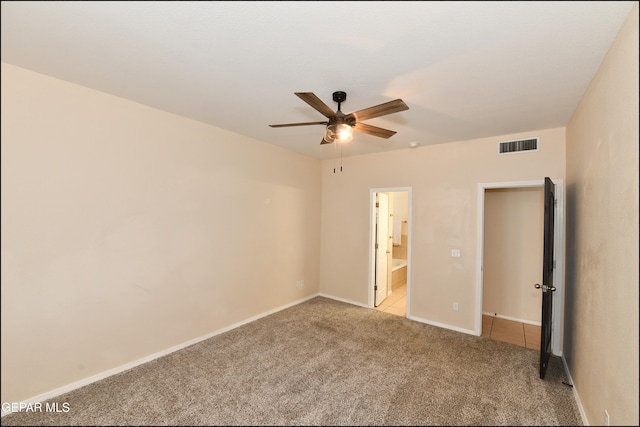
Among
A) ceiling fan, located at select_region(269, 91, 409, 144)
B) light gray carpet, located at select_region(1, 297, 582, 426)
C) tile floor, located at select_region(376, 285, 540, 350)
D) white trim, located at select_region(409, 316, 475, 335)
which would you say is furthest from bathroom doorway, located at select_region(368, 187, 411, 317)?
ceiling fan, located at select_region(269, 91, 409, 144)

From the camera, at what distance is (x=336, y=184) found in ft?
16.1

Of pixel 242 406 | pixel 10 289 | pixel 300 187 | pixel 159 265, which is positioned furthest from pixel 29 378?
pixel 300 187

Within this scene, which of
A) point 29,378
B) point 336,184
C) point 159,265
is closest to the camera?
point 29,378

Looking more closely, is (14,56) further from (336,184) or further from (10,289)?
(336,184)

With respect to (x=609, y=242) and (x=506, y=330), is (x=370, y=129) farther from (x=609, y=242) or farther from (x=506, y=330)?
(x=506, y=330)

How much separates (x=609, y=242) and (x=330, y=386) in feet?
7.47

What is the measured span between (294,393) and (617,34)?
326 cm

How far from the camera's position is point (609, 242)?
5.53ft

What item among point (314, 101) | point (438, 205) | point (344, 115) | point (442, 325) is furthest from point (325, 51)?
point (442, 325)

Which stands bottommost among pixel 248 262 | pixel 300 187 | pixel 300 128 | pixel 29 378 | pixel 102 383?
pixel 102 383

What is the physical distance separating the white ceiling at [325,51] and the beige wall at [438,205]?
0.74 metres

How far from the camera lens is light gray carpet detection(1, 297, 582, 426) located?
1985mm

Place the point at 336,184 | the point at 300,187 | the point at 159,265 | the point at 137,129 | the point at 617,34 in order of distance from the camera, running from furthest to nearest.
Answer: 1. the point at 336,184
2. the point at 300,187
3. the point at 159,265
4. the point at 137,129
5. the point at 617,34

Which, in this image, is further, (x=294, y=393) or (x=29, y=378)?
(x=294, y=393)
